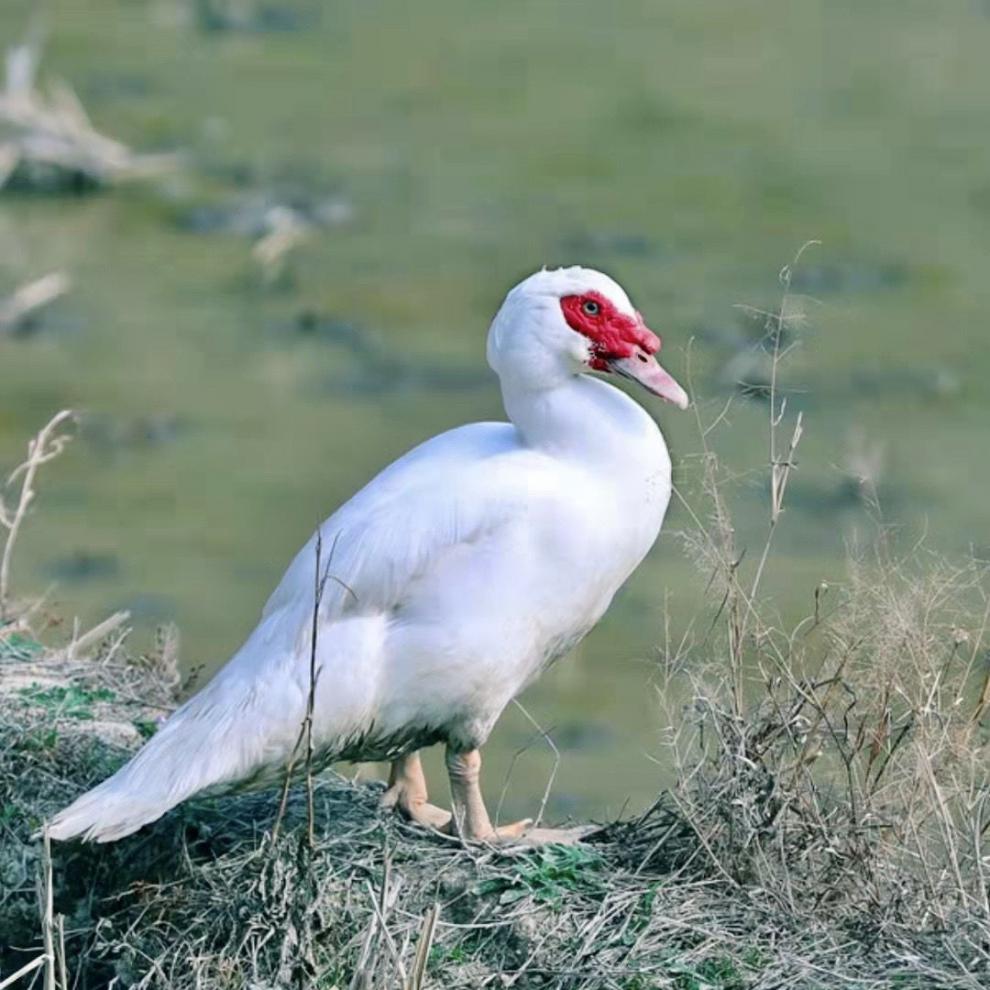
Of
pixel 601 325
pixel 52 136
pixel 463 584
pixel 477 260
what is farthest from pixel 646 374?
pixel 52 136

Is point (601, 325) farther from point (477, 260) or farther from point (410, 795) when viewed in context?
point (477, 260)

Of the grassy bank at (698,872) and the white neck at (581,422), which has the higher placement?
the white neck at (581,422)

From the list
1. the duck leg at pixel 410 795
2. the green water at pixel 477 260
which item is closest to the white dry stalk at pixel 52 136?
the green water at pixel 477 260

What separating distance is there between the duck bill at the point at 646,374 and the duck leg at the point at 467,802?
2.28 ft

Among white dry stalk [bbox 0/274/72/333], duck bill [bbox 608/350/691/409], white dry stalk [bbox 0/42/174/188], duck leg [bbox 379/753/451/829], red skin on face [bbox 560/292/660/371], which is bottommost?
white dry stalk [bbox 0/274/72/333]

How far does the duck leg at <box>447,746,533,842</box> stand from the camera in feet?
14.9

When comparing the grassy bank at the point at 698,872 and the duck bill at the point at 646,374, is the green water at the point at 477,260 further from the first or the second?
the duck bill at the point at 646,374

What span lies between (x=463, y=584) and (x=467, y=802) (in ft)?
1.38

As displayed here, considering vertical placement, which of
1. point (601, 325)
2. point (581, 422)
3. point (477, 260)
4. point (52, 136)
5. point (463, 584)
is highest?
point (601, 325)

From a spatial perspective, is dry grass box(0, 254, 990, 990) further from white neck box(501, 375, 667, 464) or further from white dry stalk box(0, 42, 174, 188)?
white dry stalk box(0, 42, 174, 188)

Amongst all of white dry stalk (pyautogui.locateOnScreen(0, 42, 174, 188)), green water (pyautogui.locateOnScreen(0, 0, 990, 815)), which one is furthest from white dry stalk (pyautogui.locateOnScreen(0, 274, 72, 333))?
Result: white dry stalk (pyautogui.locateOnScreen(0, 42, 174, 188))

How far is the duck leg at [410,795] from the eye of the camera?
4645mm

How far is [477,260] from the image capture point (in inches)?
486

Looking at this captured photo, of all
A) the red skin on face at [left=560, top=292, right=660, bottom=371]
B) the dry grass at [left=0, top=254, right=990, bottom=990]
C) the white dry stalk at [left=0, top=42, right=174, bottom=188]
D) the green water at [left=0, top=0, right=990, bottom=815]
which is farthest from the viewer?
the white dry stalk at [left=0, top=42, right=174, bottom=188]
